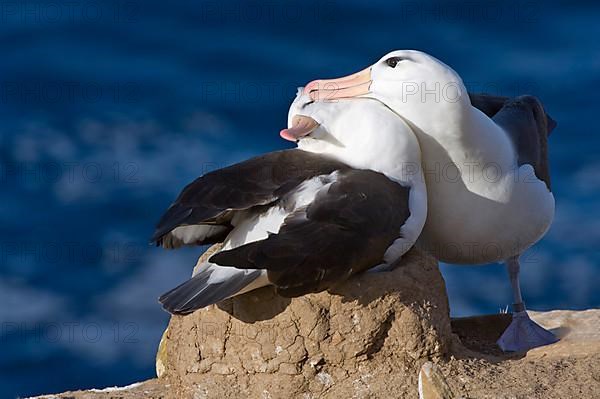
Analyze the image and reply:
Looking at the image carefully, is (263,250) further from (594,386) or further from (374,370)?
(594,386)

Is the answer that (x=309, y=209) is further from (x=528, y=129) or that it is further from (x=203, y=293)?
(x=528, y=129)

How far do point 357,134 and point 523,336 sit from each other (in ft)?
5.36

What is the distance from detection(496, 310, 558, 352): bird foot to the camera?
806 centimetres

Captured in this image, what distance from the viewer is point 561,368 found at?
7.15m

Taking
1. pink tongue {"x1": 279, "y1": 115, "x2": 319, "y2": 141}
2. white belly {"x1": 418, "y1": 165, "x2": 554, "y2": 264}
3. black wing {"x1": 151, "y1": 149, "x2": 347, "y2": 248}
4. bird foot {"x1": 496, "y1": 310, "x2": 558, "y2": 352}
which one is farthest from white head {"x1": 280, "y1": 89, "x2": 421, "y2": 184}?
bird foot {"x1": 496, "y1": 310, "x2": 558, "y2": 352}

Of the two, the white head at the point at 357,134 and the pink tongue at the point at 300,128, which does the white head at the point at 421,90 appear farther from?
the pink tongue at the point at 300,128

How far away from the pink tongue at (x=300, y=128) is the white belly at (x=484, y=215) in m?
0.75

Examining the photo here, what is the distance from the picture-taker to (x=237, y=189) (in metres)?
7.37

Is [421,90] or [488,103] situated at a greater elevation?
[488,103]

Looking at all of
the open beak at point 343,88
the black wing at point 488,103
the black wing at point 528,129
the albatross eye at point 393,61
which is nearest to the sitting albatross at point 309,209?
the open beak at point 343,88

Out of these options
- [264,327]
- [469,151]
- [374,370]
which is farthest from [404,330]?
[469,151]

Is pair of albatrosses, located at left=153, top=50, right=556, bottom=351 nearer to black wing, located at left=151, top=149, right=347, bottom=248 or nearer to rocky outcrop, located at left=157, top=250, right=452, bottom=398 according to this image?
black wing, located at left=151, top=149, right=347, bottom=248

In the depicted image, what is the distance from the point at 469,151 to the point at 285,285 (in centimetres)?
167

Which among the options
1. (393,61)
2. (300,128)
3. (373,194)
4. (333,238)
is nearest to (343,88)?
(393,61)
